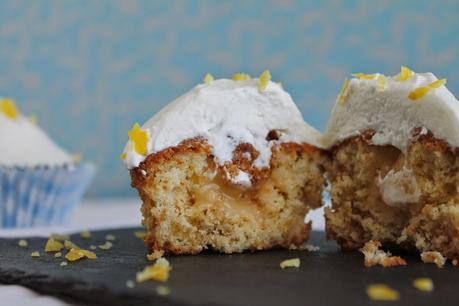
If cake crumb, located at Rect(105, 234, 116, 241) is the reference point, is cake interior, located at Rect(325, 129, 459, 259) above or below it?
above

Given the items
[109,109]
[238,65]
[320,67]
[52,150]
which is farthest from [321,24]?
[52,150]

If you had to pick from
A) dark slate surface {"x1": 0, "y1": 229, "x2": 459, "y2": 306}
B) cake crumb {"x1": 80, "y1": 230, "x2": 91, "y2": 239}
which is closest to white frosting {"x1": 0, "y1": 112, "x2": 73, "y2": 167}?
cake crumb {"x1": 80, "y1": 230, "x2": 91, "y2": 239}

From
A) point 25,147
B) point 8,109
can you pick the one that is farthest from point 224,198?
point 8,109

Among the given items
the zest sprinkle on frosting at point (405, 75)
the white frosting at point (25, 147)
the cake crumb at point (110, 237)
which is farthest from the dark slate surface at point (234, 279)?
the white frosting at point (25, 147)

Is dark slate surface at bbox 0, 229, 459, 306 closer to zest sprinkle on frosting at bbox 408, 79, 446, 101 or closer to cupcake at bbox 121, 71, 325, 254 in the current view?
cupcake at bbox 121, 71, 325, 254

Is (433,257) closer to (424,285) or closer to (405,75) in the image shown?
(424,285)

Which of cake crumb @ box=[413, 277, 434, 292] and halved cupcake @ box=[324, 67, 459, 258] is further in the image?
halved cupcake @ box=[324, 67, 459, 258]

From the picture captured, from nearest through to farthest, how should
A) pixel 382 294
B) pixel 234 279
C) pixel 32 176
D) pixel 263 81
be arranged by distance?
pixel 382 294 → pixel 234 279 → pixel 263 81 → pixel 32 176
